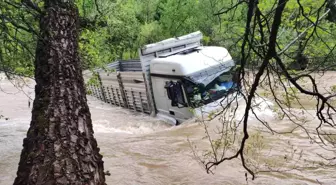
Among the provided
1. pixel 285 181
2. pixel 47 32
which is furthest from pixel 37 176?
pixel 285 181

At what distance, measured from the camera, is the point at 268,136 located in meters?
8.34

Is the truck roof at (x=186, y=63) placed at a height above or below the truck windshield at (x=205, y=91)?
above

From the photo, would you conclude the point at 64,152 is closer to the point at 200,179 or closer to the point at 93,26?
the point at 200,179

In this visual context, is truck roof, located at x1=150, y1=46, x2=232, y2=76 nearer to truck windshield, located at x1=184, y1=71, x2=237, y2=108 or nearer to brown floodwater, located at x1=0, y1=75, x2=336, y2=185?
truck windshield, located at x1=184, y1=71, x2=237, y2=108

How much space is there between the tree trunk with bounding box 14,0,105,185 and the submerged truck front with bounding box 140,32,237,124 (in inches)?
162

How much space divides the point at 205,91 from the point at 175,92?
2.53 feet

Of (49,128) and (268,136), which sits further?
(268,136)

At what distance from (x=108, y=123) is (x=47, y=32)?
7.94 metres

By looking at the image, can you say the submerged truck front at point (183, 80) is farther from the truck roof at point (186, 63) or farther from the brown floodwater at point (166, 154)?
the brown floodwater at point (166, 154)

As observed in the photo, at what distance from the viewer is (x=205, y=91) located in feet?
30.2

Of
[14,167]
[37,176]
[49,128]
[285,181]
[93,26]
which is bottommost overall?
[285,181]

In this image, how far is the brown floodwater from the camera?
589 centimetres

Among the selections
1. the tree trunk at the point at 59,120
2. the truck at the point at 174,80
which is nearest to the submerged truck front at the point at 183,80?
the truck at the point at 174,80

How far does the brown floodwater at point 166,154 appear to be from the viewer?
5895 mm
